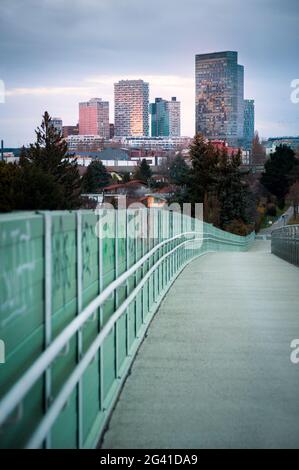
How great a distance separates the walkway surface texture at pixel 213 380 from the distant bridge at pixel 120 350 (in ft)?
0.05

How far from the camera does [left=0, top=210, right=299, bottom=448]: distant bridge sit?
4.29 metres

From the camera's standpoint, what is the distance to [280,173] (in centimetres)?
13425

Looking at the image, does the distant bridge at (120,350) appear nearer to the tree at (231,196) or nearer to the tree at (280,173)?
the tree at (231,196)

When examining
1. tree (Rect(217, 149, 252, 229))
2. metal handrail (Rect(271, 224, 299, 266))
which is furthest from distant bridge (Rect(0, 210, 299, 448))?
tree (Rect(217, 149, 252, 229))

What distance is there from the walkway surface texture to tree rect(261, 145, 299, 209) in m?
121

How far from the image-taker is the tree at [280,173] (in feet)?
441

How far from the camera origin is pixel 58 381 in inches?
201

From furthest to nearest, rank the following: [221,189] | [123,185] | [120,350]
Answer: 1. [123,185]
2. [221,189]
3. [120,350]

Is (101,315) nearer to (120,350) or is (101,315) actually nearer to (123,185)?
(120,350)

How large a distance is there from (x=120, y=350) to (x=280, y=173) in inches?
5039

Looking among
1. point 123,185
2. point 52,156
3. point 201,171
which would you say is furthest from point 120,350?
point 123,185

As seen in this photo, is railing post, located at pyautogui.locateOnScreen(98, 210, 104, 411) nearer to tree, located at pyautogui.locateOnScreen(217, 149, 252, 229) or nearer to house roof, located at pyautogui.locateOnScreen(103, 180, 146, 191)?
tree, located at pyautogui.locateOnScreen(217, 149, 252, 229)
